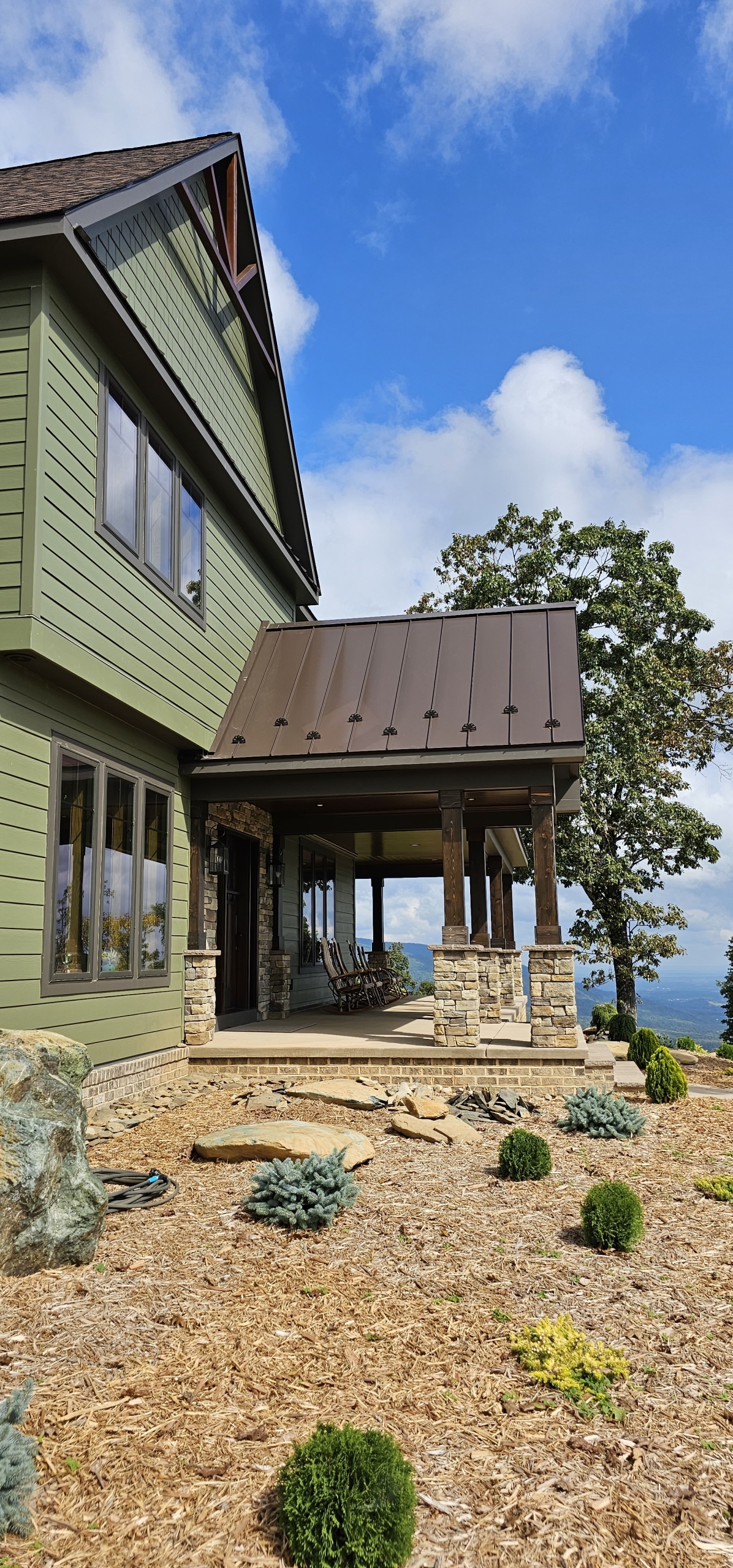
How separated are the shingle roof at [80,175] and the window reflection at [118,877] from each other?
14.2ft

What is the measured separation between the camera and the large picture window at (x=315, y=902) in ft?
50.1

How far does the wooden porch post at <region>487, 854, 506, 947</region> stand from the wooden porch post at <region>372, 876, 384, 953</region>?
4.10 metres

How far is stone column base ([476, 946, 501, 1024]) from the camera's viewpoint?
41.1 ft

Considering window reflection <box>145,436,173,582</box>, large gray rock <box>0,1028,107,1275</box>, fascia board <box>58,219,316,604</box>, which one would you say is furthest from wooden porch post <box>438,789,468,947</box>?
large gray rock <box>0,1028,107,1275</box>

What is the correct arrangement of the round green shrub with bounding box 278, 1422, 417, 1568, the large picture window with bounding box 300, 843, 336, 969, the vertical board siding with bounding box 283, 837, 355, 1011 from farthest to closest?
the large picture window with bounding box 300, 843, 336, 969
the vertical board siding with bounding box 283, 837, 355, 1011
the round green shrub with bounding box 278, 1422, 417, 1568

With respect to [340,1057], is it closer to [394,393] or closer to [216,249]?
[216,249]

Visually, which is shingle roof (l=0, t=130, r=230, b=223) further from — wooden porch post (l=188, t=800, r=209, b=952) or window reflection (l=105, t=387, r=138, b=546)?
wooden porch post (l=188, t=800, r=209, b=952)

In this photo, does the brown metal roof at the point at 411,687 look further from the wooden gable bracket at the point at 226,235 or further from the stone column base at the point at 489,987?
the wooden gable bracket at the point at 226,235

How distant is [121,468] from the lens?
8.08 metres

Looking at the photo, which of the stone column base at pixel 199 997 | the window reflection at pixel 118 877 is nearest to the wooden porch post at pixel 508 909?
the stone column base at pixel 199 997

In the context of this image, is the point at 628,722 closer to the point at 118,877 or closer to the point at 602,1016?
the point at 602,1016

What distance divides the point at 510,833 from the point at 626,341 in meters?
7.72

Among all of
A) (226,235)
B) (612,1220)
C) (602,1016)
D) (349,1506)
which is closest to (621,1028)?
(602,1016)

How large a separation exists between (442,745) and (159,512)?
359cm
